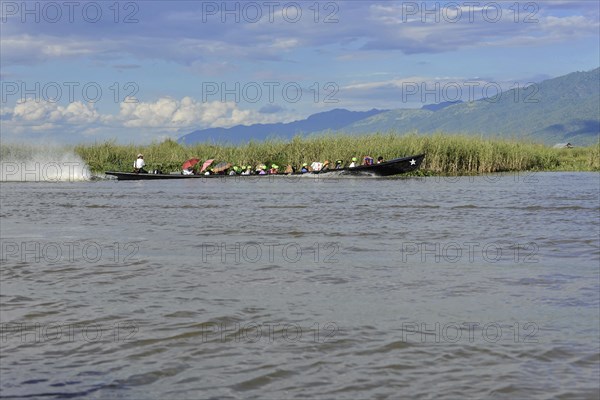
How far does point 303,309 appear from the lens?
759 centimetres

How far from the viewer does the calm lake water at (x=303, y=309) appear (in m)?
5.38

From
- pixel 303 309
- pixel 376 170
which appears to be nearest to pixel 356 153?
pixel 376 170

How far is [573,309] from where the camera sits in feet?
24.4

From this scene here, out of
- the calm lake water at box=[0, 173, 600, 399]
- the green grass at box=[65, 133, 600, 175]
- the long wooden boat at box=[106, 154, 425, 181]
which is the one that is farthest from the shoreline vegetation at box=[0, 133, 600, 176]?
the calm lake water at box=[0, 173, 600, 399]

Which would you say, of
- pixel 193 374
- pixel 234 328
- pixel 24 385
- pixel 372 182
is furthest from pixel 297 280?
pixel 372 182

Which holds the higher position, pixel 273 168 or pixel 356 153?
pixel 356 153

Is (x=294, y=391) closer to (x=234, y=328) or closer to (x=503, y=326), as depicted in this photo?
(x=234, y=328)

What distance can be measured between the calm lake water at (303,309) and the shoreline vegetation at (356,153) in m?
22.8

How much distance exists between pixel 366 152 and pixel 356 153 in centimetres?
51

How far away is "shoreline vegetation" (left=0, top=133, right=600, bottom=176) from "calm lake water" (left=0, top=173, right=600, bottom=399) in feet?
74.7

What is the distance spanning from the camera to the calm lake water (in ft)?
17.6

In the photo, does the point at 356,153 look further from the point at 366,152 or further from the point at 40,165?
the point at 40,165

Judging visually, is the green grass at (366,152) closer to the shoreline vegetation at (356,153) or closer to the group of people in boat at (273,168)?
the shoreline vegetation at (356,153)

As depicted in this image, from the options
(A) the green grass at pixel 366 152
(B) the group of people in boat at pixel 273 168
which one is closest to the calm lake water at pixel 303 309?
(B) the group of people in boat at pixel 273 168
